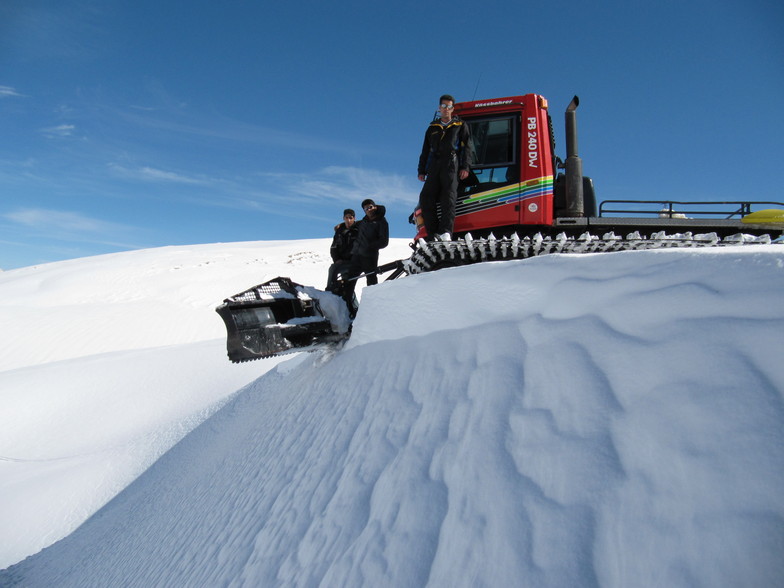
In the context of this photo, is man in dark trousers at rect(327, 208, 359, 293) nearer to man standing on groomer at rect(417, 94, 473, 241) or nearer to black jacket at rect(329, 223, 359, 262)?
black jacket at rect(329, 223, 359, 262)

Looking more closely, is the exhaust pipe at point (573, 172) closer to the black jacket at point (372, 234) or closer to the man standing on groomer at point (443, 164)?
the man standing on groomer at point (443, 164)

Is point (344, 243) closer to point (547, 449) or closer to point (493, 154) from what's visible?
point (493, 154)

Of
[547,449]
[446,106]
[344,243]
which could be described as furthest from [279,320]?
[547,449]

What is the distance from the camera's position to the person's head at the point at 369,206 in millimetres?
4383

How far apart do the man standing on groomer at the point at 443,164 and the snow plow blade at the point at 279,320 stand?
1.15m

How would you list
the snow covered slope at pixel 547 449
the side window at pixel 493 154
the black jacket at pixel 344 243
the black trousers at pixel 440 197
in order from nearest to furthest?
the snow covered slope at pixel 547 449, the black trousers at pixel 440 197, the side window at pixel 493 154, the black jacket at pixel 344 243

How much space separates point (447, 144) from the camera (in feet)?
12.5

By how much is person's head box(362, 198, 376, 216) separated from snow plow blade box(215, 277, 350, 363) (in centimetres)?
111

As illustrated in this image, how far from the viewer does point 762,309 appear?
3.86 feet

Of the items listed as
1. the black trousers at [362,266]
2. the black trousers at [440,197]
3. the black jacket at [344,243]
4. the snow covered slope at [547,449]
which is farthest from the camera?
the black jacket at [344,243]

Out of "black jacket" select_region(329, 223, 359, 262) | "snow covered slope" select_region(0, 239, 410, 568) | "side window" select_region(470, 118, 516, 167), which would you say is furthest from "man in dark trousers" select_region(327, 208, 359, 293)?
"snow covered slope" select_region(0, 239, 410, 568)

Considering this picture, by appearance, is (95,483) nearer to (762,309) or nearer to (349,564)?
(349,564)

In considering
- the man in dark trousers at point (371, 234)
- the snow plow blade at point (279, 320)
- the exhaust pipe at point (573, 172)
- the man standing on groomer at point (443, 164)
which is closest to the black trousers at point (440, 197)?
the man standing on groomer at point (443, 164)

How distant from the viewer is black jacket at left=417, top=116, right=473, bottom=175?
3807 mm
